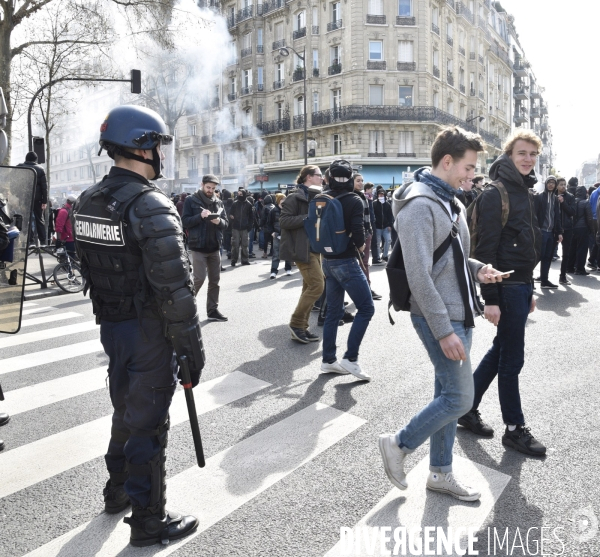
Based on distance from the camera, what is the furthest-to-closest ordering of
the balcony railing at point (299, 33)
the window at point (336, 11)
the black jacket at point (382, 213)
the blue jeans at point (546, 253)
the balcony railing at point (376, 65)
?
1. the balcony railing at point (299, 33)
2. the window at point (336, 11)
3. the balcony railing at point (376, 65)
4. the black jacket at point (382, 213)
5. the blue jeans at point (546, 253)

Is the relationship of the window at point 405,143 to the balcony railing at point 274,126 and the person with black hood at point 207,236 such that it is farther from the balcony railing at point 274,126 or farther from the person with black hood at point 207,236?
the person with black hood at point 207,236

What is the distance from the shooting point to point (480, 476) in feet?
10.2

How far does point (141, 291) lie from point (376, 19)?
133ft

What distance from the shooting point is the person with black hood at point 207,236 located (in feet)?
23.8

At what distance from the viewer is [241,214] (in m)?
13.8

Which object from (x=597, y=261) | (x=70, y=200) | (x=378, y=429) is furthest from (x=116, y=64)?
(x=378, y=429)

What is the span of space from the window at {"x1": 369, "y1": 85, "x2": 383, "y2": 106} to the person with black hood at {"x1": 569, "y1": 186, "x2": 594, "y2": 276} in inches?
1142

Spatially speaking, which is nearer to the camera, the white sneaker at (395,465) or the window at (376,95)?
the white sneaker at (395,465)

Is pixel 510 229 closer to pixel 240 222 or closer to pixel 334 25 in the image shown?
pixel 240 222

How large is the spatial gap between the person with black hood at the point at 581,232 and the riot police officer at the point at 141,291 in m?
10.5

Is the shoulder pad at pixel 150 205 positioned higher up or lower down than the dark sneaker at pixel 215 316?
higher up

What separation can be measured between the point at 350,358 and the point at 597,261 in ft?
31.3

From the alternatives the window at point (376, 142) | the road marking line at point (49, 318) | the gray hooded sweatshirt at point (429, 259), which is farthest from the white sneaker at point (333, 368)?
the window at point (376, 142)

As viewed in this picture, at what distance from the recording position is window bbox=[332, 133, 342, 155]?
39.5m
